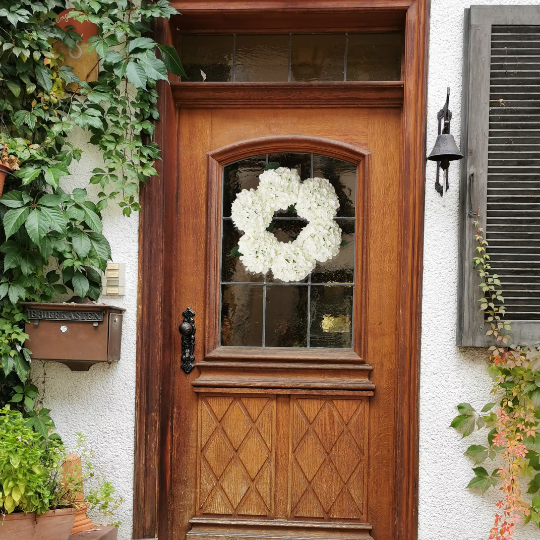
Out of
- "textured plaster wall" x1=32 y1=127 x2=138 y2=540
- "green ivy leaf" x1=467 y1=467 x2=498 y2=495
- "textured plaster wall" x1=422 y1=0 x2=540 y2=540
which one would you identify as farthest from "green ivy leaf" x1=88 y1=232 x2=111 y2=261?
"green ivy leaf" x1=467 y1=467 x2=498 y2=495

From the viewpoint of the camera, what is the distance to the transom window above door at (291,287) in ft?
11.0

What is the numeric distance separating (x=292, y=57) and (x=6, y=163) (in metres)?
1.62

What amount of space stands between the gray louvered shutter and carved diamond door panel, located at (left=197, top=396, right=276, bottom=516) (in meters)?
1.17

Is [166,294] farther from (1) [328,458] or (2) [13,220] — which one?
(1) [328,458]

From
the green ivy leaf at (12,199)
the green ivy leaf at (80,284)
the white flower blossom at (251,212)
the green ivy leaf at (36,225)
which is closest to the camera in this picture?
the green ivy leaf at (36,225)

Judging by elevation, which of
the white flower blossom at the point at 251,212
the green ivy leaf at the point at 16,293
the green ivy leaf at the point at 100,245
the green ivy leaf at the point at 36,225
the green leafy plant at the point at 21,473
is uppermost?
the white flower blossom at the point at 251,212

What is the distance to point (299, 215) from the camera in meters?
3.41

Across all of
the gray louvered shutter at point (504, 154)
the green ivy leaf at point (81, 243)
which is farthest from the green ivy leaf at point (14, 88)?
the gray louvered shutter at point (504, 154)

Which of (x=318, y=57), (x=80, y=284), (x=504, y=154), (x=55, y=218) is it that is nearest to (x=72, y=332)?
(x=80, y=284)

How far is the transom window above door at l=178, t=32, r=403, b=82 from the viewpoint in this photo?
3340 mm

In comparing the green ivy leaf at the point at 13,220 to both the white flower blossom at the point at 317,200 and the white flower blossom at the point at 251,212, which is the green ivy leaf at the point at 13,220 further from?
the white flower blossom at the point at 317,200

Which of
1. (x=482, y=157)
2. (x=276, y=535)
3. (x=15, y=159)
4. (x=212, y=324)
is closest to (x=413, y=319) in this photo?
(x=482, y=157)

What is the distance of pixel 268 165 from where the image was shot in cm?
343

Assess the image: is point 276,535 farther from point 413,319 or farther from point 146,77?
point 146,77
